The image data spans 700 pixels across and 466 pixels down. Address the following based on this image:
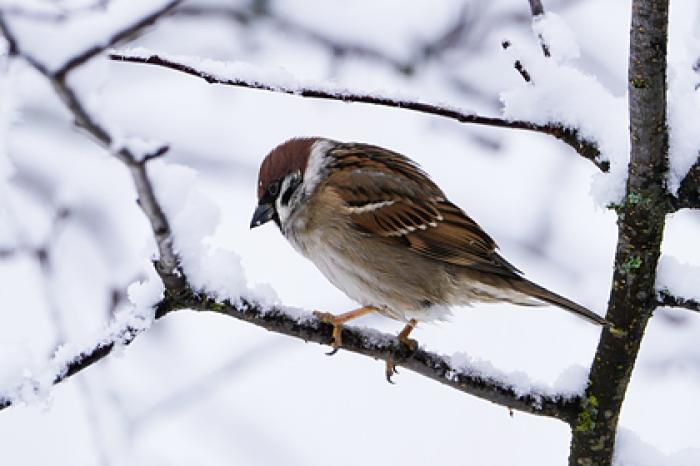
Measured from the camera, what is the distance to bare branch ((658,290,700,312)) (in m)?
2.13

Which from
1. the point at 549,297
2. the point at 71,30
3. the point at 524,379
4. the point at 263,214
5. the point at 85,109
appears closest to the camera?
the point at 85,109

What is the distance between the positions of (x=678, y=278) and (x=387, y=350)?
0.70m

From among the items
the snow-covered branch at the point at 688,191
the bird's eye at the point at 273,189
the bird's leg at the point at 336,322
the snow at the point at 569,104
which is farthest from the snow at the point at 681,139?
the bird's eye at the point at 273,189

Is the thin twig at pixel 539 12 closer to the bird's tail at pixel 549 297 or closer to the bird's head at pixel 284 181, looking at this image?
the bird's tail at pixel 549 297

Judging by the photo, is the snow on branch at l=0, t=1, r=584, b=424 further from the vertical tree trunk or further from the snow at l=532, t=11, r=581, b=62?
the snow at l=532, t=11, r=581, b=62

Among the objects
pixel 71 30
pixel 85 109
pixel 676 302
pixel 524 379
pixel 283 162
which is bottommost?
pixel 85 109

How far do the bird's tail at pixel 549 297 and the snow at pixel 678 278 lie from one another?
448 millimetres

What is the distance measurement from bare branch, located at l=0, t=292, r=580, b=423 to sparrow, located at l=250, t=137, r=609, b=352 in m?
0.76

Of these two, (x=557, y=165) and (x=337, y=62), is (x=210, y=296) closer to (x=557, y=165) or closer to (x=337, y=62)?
(x=337, y=62)

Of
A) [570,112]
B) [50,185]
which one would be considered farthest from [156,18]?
[50,185]

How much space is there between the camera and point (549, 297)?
3.06m

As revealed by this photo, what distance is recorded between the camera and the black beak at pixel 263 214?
3.51 metres

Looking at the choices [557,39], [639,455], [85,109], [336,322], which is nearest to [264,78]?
[336,322]

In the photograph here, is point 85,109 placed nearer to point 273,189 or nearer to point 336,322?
point 336,322
